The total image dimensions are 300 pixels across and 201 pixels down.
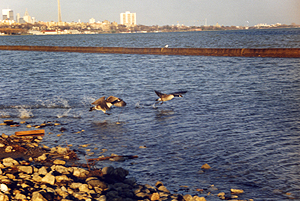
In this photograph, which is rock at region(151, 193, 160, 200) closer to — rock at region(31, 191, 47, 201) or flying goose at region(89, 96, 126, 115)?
rock at region(31, 191, 47, 201)

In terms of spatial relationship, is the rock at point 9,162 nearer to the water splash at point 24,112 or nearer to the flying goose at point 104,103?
the flying goose at point 104,103

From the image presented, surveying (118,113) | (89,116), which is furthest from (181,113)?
(89,116)

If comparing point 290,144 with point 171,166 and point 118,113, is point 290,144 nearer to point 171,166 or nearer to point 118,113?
point 171,166

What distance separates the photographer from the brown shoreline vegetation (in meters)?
5.20

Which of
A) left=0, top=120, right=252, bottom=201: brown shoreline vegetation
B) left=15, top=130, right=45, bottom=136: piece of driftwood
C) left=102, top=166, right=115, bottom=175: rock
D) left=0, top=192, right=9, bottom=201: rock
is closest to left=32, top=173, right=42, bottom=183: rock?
left=0, top=120, right=252, bottom=201: brown shoreline vegetation

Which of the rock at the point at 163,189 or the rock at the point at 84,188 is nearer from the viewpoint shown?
the rock at the point at 84,188

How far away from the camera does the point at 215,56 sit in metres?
37.0

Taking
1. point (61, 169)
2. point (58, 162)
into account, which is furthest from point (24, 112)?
point (61, 169)

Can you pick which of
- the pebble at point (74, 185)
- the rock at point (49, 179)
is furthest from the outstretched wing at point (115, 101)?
the rock at point (49, 179)

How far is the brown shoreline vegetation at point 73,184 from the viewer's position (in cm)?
520

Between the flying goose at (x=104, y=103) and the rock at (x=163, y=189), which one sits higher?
the flying goose at (x=104, y=103)

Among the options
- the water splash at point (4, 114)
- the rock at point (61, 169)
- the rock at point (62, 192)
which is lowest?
the water splash at point (4, 114)

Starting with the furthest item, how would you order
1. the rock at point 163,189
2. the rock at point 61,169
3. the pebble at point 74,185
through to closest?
1. the rock at point 61,169
2. the rock at point 163,189
3. the pebble at point 74,185

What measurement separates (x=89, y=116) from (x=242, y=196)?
7.16 metres
